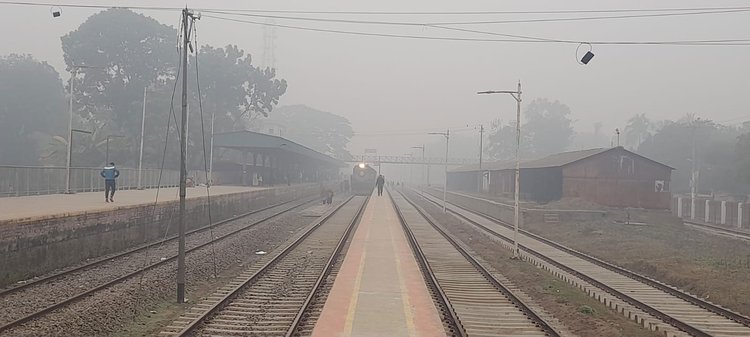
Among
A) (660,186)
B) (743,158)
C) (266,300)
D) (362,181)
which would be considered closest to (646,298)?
(266,300)

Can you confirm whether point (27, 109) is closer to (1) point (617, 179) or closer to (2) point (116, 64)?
(2) point (116, 64)

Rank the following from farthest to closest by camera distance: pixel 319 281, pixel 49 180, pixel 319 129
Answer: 1. pixel 319 129
2. pixel 49 180
3. pixel 319 281

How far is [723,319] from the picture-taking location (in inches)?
533

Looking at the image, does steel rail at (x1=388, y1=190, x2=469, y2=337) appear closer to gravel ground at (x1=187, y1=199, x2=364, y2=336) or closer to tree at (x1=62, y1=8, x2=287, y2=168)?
gravel ground at (x1=187, y1=199, x2=364, y2=336)

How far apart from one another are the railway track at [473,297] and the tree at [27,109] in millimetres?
51002

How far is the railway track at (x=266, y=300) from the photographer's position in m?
11.0

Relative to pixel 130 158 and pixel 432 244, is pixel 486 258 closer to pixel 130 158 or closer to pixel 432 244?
pixel 432 244

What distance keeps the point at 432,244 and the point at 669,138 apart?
59.5m

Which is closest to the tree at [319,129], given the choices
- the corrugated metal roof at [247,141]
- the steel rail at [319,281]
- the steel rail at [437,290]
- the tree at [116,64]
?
the tree at [116,64]

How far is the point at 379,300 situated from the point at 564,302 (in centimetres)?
409

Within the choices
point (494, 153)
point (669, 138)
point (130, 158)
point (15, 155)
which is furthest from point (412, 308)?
point (494, 153)

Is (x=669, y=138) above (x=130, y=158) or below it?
above

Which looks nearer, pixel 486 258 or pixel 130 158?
pixel 486 258

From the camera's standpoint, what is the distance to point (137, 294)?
1364cm
